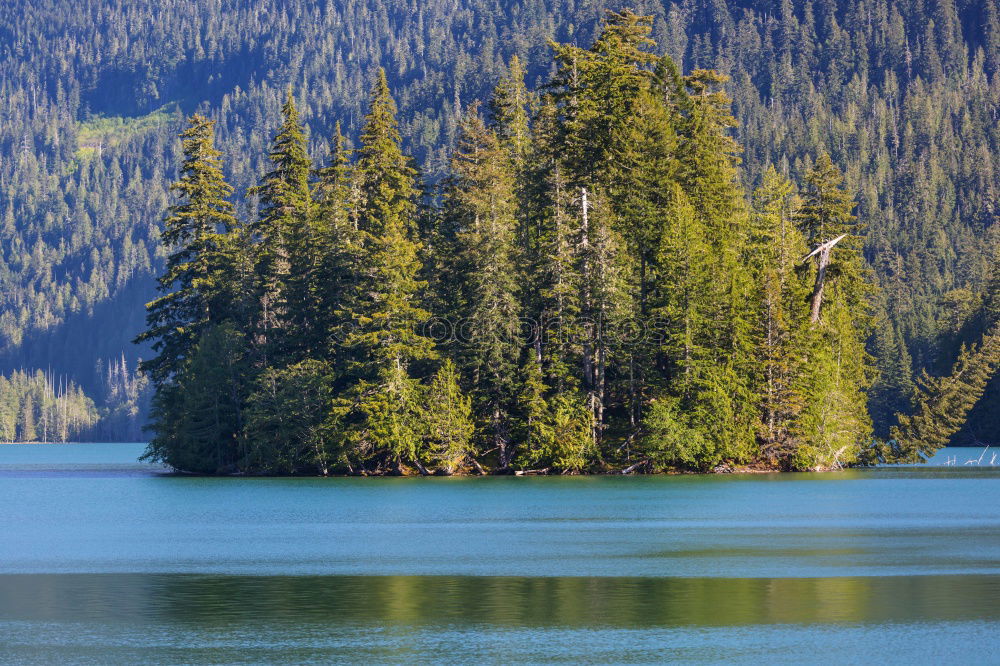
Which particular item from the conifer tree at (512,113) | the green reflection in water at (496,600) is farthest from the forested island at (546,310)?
the green reflection in water at (496,600)

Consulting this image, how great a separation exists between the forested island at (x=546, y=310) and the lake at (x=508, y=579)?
17.3 metres

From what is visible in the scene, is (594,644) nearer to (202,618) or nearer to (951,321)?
(202,618)

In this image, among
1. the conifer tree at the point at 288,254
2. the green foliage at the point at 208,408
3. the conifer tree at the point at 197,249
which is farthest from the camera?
the conifer tree at the point at 197,249

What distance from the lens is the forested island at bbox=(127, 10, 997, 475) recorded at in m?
81.7

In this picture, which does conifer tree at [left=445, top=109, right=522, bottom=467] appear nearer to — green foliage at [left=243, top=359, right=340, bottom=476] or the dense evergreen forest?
the dense evergreen forest

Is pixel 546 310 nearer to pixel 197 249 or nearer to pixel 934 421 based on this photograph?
pixel 197 249

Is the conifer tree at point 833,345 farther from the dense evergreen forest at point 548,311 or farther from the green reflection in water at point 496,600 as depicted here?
the green reflection in water at point 496,600

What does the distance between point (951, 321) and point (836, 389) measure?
227 ft

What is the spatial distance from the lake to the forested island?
17272mm

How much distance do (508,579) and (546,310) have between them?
49.0m

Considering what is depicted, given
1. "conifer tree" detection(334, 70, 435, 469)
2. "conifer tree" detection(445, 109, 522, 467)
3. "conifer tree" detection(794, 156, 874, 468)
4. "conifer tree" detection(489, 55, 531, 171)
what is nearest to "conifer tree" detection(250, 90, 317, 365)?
"conifer tree" detection(334, 70, 435, 469)

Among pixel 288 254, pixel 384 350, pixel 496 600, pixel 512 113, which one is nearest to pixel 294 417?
pixel 384 350

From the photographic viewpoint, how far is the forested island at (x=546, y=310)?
81.7 m

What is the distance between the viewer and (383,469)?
85.8 meters
